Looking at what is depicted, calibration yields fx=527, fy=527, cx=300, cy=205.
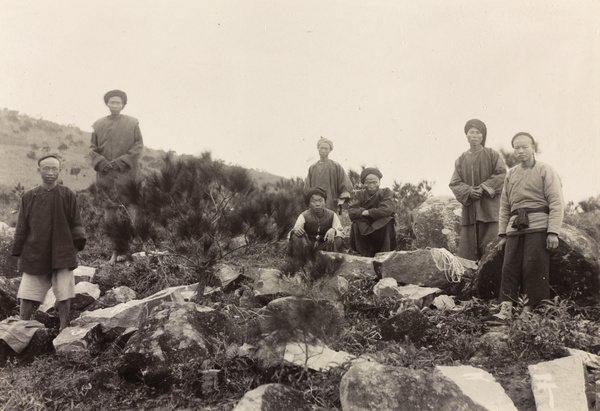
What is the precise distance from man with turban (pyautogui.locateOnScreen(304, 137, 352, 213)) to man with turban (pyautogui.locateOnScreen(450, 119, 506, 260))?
1791 millimetres

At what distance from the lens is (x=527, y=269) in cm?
484

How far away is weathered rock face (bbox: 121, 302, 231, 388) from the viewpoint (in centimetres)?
370

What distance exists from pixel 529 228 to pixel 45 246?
14.8 ft

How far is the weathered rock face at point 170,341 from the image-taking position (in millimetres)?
3699

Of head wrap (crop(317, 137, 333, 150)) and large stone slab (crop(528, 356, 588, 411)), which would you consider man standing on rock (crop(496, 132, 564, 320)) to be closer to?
large stone slab (crop(528, 356, 588, 411))

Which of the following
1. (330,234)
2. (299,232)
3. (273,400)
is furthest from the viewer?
(330,234)

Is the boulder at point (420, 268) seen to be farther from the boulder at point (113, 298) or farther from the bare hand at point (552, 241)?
the boulder at point (113, 298)

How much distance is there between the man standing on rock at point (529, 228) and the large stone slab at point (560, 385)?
3.75 feet

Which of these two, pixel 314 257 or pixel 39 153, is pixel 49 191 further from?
pixel 39 153

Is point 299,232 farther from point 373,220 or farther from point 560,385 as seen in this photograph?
point 560,385

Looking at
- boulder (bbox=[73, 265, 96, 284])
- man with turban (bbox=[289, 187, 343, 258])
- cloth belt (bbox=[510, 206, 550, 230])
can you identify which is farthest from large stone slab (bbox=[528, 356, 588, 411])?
boulder (bbox=[73, 265, 96, 284])

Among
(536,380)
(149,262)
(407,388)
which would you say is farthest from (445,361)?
(149,262)

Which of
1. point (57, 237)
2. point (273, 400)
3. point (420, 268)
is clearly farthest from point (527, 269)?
point (57, 237)

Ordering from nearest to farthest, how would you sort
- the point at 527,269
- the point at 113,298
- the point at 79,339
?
1. the point at 79,339
2. the point at 527,269
3. the point at 113,298
